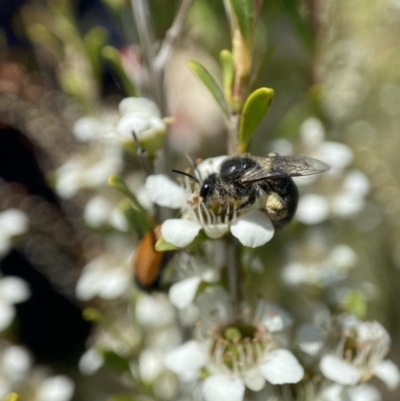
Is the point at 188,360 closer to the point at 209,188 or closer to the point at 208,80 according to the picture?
the point at 209,188

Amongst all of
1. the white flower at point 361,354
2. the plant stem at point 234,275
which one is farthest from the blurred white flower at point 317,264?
the plant stem at point 234,275

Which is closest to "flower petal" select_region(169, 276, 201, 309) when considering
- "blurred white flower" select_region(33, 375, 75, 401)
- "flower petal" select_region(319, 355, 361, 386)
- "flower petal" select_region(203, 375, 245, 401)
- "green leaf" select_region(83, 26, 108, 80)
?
"flower petal" select_region(203, 375, 245, 401)

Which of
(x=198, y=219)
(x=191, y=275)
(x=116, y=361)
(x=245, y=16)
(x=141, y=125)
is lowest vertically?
(x=116, y=361)

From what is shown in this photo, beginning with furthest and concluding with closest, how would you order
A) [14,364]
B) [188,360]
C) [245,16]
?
[14,364]
[188,360]
[245,16]

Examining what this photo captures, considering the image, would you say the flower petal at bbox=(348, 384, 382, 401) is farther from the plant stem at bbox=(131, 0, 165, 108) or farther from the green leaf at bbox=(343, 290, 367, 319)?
the plant stem at bbox=(131, 0, 165, 108)

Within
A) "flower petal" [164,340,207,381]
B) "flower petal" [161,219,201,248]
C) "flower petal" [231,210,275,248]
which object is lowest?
"flower petal" [164,340,207,381]

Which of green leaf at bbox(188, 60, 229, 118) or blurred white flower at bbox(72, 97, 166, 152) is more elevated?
green leaf at bbox(188, 60, 229, 118)

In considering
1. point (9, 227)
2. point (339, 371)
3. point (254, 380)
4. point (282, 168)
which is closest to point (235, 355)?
point (254, 380)
